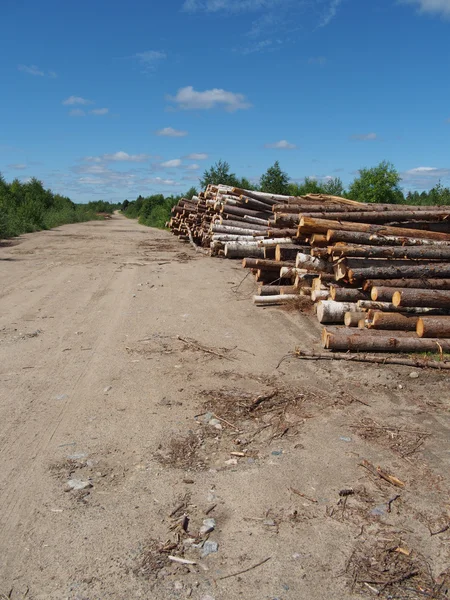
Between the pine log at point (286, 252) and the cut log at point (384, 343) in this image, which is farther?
the pine log at point (286, 252)

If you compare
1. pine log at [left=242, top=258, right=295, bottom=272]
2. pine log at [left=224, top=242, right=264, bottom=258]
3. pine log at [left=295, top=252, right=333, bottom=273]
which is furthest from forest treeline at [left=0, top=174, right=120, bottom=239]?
pine log at [left=295, top=252, right=333, bottom=273]

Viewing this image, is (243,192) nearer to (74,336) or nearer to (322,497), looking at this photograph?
(74,336)

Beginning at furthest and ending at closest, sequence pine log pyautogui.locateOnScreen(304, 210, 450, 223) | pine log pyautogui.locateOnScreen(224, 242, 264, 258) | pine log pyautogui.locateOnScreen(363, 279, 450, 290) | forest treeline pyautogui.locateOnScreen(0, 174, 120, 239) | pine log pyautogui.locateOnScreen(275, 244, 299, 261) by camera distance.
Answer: forest treeline pyautogui.locateOnScreen(0, 174, 120, 239), pine log pyautogui.locateOnScreen(224, 242, 264, 258), pine log pyautogui.locateOnScreen(275, 244, 299, 261), pine log pyautogui.locateOnScreen(304, 210, 450, 223), pine log pyautogui.locateOnScreen(363, 279, 450, 290)

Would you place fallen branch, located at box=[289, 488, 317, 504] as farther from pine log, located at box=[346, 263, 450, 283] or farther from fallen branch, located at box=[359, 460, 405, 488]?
pine log, located at box=[346, 263, 450, 283]

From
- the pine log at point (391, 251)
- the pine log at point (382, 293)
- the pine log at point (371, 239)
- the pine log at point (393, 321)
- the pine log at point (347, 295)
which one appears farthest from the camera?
the pine log at point (371, 239)

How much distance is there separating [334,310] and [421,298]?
1267 millimetres

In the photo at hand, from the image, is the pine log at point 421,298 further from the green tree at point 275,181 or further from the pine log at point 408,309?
the green tree at point 275,181

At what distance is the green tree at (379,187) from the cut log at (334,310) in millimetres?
Answer: 23045

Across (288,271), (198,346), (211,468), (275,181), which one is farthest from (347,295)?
(275,181)

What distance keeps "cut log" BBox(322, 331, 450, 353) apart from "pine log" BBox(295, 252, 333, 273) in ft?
7.70

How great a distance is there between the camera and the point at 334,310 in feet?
24.3

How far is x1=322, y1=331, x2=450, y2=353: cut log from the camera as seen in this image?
6328 millimetres

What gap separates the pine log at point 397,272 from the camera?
713cm

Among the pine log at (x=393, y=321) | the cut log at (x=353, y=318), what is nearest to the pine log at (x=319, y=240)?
the cut log at (x=353, y=318)
